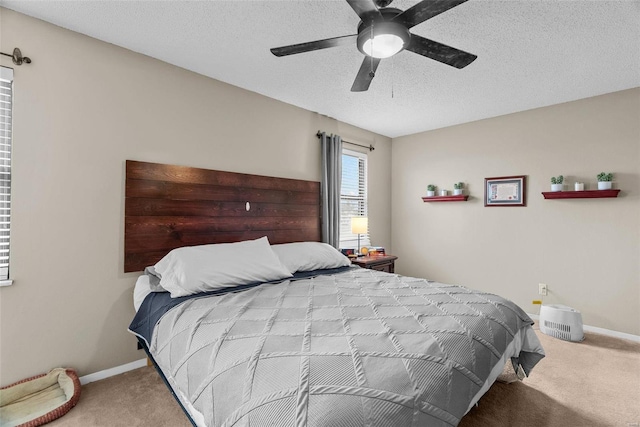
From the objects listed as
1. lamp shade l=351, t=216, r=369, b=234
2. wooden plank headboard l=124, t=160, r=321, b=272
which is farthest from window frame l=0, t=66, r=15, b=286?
lamp shade l=351, t=216, r=369, b=234

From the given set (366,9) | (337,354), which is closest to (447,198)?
(366,9)

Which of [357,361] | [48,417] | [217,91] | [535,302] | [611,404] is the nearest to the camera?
[357,361]

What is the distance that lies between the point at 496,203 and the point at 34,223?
4647 mm

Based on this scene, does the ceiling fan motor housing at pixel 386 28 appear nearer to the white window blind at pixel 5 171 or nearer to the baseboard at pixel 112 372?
the white window blind at pixel 5 171

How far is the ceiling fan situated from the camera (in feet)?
4.98

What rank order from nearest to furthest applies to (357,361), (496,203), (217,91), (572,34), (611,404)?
1. (357,361)
2. (611,404)
3. (572,34)
4. (217,91)
5. (496,203)

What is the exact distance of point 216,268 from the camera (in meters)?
2.27

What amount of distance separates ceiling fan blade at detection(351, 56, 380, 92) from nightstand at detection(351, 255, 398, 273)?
82.3 inches

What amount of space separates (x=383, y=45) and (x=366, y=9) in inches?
9.5

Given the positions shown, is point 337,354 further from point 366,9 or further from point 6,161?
point 6,161

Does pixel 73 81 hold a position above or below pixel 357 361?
above

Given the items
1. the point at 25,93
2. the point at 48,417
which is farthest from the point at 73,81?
the point at 48,417

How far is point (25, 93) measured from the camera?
83.0 inches

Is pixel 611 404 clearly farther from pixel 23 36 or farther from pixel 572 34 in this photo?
pixel 23 36
